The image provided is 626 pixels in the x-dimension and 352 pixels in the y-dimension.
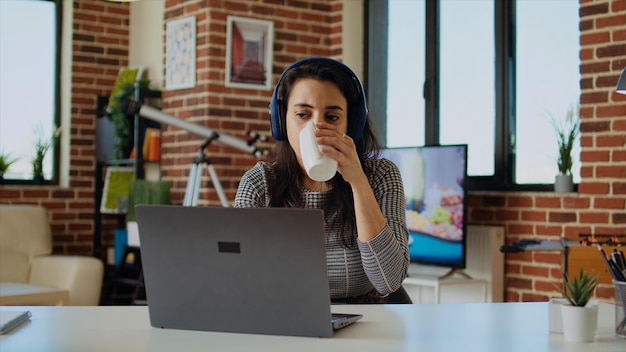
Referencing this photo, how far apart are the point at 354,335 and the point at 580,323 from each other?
391 millimetres

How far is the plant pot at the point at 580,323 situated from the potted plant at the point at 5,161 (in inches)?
187

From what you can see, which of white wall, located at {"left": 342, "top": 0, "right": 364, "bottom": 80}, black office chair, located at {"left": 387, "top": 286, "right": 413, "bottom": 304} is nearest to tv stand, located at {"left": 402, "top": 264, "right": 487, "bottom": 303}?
white wall, located at {"left": 342, "top": 0, "right": 364, "bottom": 80}

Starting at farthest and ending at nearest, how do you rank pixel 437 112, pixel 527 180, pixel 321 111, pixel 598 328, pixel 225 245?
pixel 437 112 < pixel 527 180 < pixel 321 111 < pixel 598 328 < pixel 225 245

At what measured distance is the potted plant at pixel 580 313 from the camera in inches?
55.4

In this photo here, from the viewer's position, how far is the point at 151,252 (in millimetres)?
1481

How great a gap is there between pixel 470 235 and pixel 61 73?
Result: 3.15 m

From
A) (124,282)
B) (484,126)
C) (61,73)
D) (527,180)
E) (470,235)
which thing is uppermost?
(61,73)

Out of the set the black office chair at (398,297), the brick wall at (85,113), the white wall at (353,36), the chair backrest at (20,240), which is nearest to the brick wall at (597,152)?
the white wall at (353,36)

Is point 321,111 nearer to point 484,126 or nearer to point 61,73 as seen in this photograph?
point 484,126

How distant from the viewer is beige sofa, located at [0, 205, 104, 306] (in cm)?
459

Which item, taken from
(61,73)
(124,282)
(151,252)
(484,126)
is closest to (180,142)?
(124,282)

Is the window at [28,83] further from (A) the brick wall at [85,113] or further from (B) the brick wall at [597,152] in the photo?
(B) the brick wall at [597,152]

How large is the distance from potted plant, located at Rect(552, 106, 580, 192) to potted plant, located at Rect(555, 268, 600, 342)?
269 centimetres

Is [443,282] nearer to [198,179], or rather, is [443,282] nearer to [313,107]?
[198,179]
